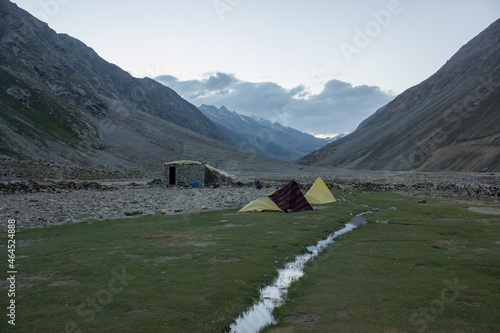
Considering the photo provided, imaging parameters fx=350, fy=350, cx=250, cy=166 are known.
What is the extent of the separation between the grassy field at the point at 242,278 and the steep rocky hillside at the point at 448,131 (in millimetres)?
72305

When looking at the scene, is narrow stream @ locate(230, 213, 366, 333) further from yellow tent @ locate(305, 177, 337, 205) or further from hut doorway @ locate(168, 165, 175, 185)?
hut doorway @ locate(168, 165, 175, 185)

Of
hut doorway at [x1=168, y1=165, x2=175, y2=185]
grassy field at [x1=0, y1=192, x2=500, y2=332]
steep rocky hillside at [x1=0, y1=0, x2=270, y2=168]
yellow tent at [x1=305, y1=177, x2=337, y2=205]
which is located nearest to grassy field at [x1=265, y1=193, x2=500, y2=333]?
grassy field at [x1=0, y1=192, x2=500, y2=332]

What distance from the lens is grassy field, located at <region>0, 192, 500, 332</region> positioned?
794 centimetres

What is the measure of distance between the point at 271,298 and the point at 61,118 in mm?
105163

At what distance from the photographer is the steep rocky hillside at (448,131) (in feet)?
281

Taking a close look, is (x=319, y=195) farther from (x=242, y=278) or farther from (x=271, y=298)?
(x=271, y=298)

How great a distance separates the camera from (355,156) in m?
169

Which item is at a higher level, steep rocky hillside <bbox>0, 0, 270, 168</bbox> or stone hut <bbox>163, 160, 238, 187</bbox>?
steep rocky hillside <bbox>0, 0, 270, 168</bbox>

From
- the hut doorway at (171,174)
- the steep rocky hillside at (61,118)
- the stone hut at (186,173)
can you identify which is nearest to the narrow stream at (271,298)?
the stone hut at (186,173)

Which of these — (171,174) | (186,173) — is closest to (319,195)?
(186,173)

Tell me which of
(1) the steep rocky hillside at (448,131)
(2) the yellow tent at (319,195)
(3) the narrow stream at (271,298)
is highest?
(1) the steep rocky hillside at (448,131)

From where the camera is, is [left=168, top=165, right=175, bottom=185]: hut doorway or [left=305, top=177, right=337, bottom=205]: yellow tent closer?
[left=305, top=177, right=337, bottom=205]: yellow tent

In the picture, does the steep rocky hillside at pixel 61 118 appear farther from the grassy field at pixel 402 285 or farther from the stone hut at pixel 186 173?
the grassy field at pixel 402 285

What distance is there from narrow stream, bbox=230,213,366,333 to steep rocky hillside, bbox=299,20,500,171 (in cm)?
7495
